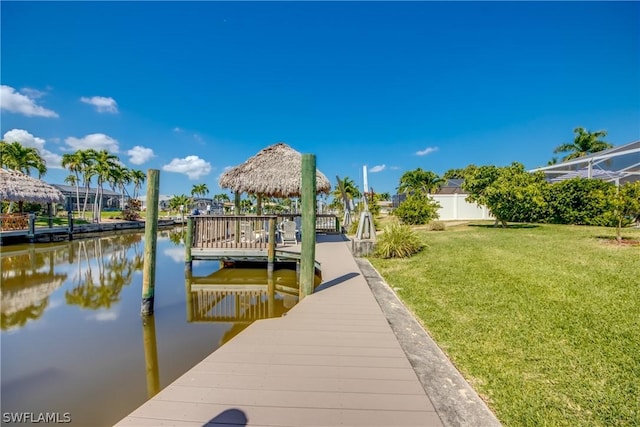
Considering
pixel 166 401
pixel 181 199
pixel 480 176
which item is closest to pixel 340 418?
pixel 166 401

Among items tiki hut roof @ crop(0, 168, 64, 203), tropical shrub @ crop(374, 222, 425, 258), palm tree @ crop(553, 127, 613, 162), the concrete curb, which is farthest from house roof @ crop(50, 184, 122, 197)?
palm tree @ crop(553, 127, 613, 162)

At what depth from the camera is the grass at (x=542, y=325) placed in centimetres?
249

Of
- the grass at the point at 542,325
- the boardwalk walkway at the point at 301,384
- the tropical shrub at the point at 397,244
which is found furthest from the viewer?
the tropical shrub at the point at 397,244

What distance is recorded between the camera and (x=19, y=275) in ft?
30.8

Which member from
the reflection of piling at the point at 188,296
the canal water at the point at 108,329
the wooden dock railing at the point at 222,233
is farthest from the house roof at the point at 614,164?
the reflection of piling at the point at 188,296

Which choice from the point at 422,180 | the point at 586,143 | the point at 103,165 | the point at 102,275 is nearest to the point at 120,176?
the point at 103,165

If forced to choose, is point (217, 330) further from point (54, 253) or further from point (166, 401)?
point (54, 253)

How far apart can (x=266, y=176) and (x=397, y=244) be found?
5703 millimetres

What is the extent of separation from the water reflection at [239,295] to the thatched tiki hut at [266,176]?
10.8 ft

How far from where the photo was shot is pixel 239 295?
7.36 m

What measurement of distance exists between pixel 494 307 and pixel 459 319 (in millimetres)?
761

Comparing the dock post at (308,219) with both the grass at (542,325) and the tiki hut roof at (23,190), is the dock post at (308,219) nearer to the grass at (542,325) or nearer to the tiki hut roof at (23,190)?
the grass at (542,325)

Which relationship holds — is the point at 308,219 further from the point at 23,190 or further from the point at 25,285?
the point at 23,190

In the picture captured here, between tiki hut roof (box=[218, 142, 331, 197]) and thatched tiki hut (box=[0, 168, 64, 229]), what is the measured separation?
574 inches
